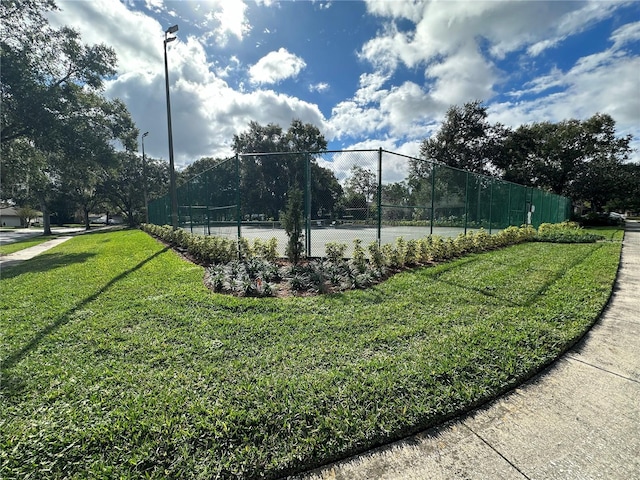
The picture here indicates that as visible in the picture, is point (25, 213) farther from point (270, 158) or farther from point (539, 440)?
point (539, 440)

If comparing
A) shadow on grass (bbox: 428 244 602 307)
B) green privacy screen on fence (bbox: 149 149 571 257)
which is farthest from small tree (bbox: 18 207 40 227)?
shadow on grass (bbox: 428 244 602 307)

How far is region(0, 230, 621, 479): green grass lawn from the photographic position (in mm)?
1724

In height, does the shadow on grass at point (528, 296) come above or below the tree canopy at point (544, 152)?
below

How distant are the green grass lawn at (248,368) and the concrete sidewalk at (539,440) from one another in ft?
0.36

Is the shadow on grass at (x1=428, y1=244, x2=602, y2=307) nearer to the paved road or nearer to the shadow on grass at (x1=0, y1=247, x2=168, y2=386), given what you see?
the shadow on grass at (x1=0, y1=247, x2=168, y2=386)

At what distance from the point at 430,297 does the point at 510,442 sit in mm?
2734

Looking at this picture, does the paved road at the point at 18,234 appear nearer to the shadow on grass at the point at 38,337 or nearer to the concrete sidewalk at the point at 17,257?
the concrete sidewalk at the point at 17,257

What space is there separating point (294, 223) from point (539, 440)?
17.6 ft

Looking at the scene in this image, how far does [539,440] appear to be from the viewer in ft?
5.86

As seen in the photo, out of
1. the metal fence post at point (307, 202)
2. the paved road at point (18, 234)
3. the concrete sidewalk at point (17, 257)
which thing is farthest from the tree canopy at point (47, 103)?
the metal fence post at point (307, 202)

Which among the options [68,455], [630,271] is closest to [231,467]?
[68,455]

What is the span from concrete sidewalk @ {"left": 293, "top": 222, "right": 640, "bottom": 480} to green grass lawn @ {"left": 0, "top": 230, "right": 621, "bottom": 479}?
0.36 ft

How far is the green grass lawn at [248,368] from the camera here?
5.65 feet

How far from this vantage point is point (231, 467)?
161 cm
